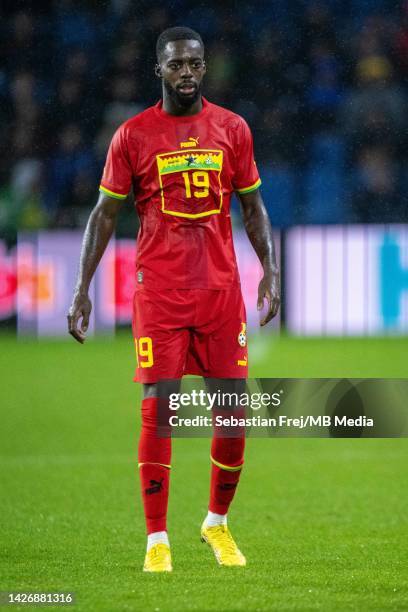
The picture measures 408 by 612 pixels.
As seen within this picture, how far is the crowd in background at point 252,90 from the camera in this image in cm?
1511

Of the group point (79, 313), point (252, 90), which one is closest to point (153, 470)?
point (79, 313)

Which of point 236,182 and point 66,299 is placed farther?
point 66,299

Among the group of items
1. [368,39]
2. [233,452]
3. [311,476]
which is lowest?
[311,476]

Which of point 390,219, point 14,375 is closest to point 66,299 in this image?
point 14,375

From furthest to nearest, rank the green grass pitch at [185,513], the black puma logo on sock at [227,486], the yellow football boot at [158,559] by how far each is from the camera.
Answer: the black puma logo on sock at [227,486], the yellow football boot at [158,559], the green grass pitch at [185,513]

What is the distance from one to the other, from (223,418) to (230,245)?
2.04ft

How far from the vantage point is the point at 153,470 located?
4.45 metres

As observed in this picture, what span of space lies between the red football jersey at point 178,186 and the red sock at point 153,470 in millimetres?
477

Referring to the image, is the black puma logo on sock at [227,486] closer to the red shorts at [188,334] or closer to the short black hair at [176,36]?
the red shorts at [188,334]

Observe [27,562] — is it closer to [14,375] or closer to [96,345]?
[14,375]

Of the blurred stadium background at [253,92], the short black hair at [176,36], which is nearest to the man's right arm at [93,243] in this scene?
the short black hair at [176,36]

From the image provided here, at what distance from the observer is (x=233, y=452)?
4656mm

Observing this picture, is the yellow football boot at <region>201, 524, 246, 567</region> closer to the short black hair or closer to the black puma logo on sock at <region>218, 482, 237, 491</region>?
the black puma logo on sock at <region>218, 482, 237, 491</region>

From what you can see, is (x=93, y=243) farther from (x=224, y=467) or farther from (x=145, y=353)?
(x=224, y=467)
